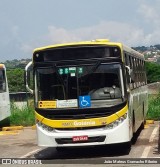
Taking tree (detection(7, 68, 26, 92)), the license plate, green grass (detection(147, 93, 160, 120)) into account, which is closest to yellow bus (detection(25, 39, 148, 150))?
the license plate

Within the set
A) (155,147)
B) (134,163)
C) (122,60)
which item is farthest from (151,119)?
(134,163)

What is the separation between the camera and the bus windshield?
40.5ft

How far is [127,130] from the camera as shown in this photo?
1226 centimetres

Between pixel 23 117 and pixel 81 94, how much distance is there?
1267 cm

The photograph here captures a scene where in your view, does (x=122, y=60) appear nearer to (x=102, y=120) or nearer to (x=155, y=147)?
(x=102, y=120)

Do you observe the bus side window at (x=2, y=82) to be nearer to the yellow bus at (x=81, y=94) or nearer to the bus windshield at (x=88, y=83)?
the yellow bus at (x=81, y=94)

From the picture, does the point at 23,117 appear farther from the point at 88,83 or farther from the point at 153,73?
the point at 153,73

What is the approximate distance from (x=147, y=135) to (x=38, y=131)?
235 inches

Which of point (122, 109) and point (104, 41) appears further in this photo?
point (104, 41)

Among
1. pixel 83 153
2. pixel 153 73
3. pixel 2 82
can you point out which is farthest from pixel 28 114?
pixel 153 73

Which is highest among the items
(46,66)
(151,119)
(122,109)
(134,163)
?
(46,66)

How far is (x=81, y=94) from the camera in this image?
12328mm

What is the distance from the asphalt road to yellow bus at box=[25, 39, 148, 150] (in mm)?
456

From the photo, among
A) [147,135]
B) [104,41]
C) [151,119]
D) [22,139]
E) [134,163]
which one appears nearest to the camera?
[134,163]
